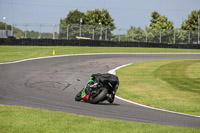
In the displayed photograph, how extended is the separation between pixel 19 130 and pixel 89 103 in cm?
455

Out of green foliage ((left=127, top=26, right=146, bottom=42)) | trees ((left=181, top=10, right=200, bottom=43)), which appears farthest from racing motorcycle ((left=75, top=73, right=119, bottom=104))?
trees ((left=181, top=10, right=200, bottom=43))

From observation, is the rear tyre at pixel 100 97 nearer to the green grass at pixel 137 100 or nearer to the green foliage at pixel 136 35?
the green grass at pixel 137 100

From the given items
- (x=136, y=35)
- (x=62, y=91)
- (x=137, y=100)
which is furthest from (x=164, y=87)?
(x=136, y=35)

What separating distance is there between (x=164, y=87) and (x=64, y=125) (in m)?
9.88

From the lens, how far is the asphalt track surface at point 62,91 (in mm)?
9441

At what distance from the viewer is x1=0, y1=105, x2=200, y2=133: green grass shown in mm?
6884

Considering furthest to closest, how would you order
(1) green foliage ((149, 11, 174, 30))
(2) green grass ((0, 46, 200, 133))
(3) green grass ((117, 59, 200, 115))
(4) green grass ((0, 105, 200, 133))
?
(1) green foliage ((149, 11, 174, 30)) → (3) green grass ((117, 59, 200, 115)) → (2) green grass ((0, 46, 200, 133)) → (4) green grass ((0, 105, 200, 133))

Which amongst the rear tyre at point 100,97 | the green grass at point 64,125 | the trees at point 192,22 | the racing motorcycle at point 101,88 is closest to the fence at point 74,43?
the racing motorcycle at point 101,88

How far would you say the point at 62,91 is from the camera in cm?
1445

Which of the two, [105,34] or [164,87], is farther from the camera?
[105,34]

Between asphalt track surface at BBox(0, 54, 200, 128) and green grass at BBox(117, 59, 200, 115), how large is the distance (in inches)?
56.3

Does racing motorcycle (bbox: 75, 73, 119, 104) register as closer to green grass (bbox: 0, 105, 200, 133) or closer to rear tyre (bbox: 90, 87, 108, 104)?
rear tyre (bbox: 90, 87, 108, 104)

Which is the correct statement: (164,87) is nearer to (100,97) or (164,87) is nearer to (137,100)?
(137,100)

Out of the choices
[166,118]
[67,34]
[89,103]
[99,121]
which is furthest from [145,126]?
[67,34]
